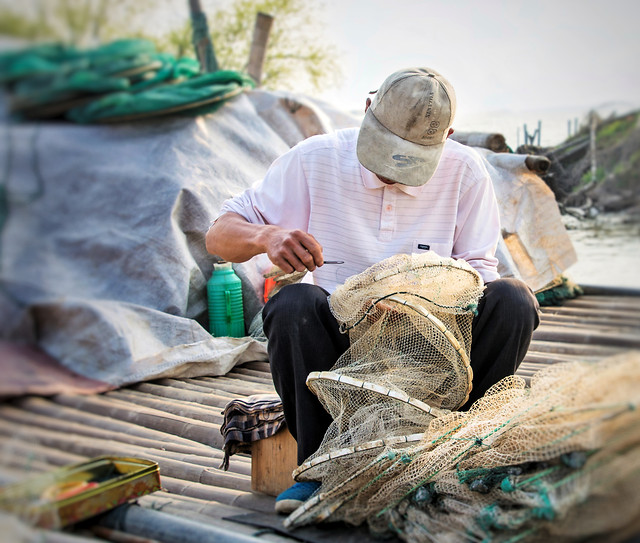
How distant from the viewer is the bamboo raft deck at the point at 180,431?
4.54 ft

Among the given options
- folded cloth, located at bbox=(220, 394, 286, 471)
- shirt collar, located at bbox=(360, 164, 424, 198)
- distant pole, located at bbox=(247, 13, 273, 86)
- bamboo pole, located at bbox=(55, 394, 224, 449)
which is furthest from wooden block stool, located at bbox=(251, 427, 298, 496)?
distant pole, located at bbox=(247, 13, 273, 86)

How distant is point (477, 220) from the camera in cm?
240

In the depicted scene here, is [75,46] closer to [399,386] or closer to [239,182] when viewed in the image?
[399,386]

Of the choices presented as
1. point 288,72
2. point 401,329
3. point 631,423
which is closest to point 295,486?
point 401,329

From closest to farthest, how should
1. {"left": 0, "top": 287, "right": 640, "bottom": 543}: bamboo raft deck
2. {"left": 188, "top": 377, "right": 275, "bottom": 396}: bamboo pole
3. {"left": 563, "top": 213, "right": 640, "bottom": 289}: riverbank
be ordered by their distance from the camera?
{"left": 0, "top": 287, "right": 640, "bottom": 543}: bamboo raft deck, {"left": 563, "top": 213, "right": 640, "bottom": 289}: riverbank, {"left": 188, "top": 377, "right": 275, "bottom": 396}: bamboo pole

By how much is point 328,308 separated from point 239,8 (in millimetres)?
4481

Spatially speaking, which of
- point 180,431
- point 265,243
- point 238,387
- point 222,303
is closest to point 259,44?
point 222,303

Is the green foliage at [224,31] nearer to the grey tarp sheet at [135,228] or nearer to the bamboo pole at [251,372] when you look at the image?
the grey tarp sheet at [135,228]

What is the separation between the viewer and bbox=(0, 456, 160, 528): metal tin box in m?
1.33

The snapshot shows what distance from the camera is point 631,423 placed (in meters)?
1.31

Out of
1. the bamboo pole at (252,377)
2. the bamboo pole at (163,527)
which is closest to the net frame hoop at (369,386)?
the bamboo pole at (163,527)

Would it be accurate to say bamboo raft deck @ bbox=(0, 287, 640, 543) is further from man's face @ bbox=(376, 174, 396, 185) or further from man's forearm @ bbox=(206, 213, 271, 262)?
man's face @ bbox=(376, 174, 396, 185)

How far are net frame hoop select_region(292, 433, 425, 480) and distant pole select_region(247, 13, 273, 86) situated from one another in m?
4.99

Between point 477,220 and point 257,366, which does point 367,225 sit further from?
point 257,366
